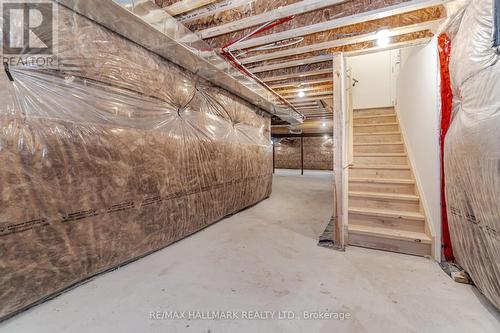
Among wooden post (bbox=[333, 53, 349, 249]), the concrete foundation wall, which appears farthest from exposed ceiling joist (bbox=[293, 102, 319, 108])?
the concrete foundation wall

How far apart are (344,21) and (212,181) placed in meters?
2.37

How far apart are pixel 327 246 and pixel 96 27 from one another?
9.55 feet

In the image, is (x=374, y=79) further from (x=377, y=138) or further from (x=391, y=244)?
(x=391, y=244)

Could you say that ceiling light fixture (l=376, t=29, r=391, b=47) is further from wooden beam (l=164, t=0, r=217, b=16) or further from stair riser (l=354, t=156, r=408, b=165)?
wooden beam (l=164, t=0, r=217, b=16)

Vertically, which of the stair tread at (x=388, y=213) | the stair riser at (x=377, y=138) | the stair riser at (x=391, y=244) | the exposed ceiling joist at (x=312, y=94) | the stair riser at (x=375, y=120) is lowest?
the stair riser at (x=391, y=244)

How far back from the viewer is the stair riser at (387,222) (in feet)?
7.54

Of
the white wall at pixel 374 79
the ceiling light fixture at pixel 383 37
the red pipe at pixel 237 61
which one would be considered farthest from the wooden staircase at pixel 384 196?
the red pipe at pixel 237 61

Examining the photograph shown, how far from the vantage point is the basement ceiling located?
6.77 feet

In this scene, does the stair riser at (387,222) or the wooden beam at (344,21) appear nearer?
the wooden beam at (344,21)

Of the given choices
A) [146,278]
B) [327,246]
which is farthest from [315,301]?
[146,278]

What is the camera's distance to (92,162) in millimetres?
1668

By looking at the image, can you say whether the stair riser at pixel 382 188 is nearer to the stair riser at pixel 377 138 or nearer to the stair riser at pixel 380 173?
the stair riser at pixel 380 173

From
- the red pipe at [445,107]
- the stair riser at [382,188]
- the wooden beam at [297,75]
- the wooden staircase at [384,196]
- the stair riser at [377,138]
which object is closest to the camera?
the red pipe at [445,107]

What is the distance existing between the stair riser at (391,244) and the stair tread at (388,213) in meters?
0.27
